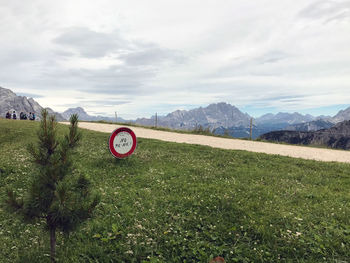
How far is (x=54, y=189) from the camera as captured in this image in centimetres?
464

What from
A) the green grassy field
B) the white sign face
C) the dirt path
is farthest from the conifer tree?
the dirt path

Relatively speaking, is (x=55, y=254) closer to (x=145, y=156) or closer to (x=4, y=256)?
(x=4, y=256)

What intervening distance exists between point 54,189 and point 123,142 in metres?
9.36

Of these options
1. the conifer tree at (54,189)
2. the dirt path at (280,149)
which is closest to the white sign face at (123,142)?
the conifer tree at (54,189)

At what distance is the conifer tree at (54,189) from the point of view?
174 inches

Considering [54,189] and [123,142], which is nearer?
[54,189]

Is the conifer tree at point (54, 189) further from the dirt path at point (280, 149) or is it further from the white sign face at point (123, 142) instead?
the dirt path at point (280, 149)

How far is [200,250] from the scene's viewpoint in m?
5.97

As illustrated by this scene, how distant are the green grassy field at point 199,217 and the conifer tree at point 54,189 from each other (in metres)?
0.37

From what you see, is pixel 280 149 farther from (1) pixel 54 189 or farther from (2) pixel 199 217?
(1) pixel 54 189

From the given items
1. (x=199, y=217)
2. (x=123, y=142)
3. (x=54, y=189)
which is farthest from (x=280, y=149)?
(x=54, y=189)

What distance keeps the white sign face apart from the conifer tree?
8781 mm

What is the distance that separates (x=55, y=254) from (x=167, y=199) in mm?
4278

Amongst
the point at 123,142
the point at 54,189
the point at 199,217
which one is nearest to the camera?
the point at 54,189
